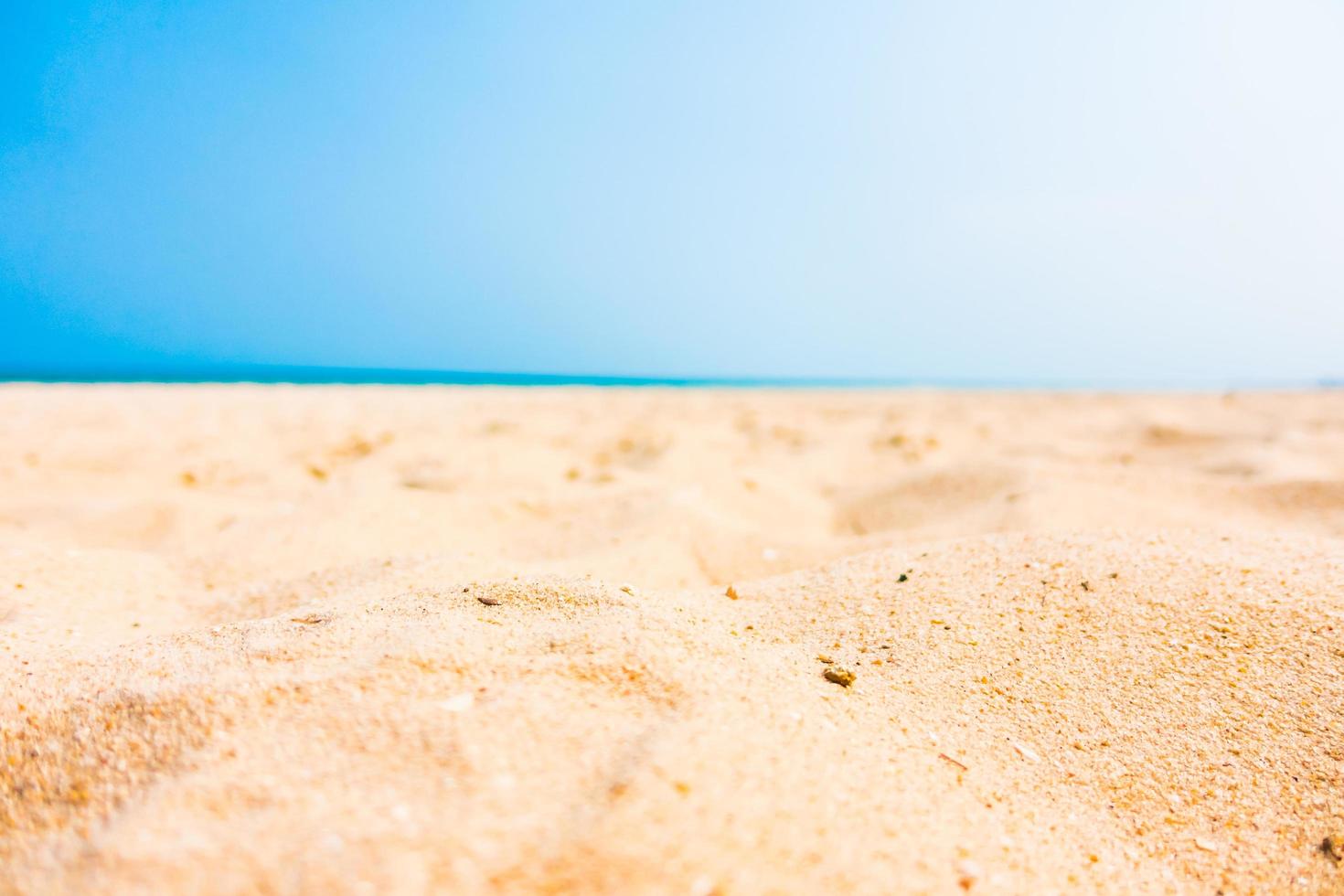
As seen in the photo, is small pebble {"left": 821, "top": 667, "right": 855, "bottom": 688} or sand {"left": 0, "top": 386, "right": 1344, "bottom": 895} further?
small pebble {"left": 821, "top": 667, "right": 855, "bottom": 688}

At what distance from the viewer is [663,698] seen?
45.7 inches

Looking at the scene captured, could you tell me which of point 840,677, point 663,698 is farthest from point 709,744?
point 840,677

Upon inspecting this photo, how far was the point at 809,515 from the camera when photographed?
3248 mm

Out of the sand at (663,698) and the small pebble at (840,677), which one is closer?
the sand at (663,698)

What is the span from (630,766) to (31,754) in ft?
2.93

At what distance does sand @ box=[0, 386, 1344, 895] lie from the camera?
89 cm

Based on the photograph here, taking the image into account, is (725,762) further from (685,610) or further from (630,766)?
(685,610)

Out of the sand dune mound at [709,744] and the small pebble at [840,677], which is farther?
the small pebble at [840,677]

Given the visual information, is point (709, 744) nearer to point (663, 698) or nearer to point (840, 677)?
point (663, 698)

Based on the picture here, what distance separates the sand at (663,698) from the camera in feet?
2.91

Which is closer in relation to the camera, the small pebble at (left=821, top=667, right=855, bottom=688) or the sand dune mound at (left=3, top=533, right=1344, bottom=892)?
the sand dune mound at (left=3, top=533, right=1344, bottom=892)

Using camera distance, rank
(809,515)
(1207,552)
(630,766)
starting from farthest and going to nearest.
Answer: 1. (809,515)
2. (1207,552)
3. (630,766)

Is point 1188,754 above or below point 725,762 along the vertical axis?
below

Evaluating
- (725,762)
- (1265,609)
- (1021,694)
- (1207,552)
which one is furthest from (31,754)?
(1207,552)
